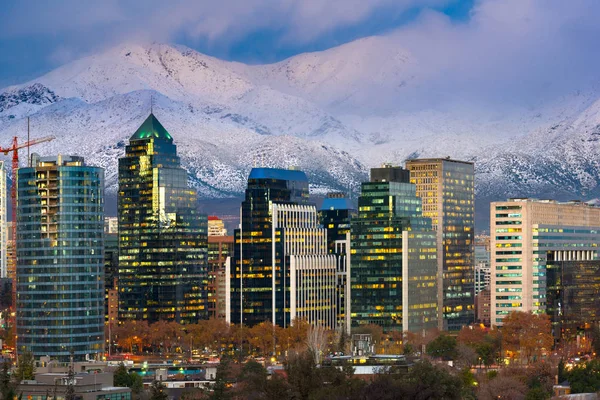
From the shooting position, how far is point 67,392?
7840 inches

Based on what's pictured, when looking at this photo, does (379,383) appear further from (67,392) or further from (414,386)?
(67,392)

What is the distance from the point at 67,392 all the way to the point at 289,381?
24.6m

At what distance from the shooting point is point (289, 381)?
652 ft

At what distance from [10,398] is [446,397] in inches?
1880

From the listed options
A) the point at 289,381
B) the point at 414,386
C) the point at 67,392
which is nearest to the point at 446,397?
the point at 414,386

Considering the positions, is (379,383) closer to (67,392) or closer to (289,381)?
(289,381)

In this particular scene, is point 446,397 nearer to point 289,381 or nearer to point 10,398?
point 289,381

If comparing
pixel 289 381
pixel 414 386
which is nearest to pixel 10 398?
pixel 289 381

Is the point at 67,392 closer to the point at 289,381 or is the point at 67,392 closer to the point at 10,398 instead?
the point at 10,398

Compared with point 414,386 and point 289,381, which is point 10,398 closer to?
point 289,381

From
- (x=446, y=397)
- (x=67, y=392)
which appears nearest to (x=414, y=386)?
(x=446, y=397)

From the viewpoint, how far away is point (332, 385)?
654ft

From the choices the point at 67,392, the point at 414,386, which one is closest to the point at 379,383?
the point at 414,386

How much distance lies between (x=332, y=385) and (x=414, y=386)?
9.49m
